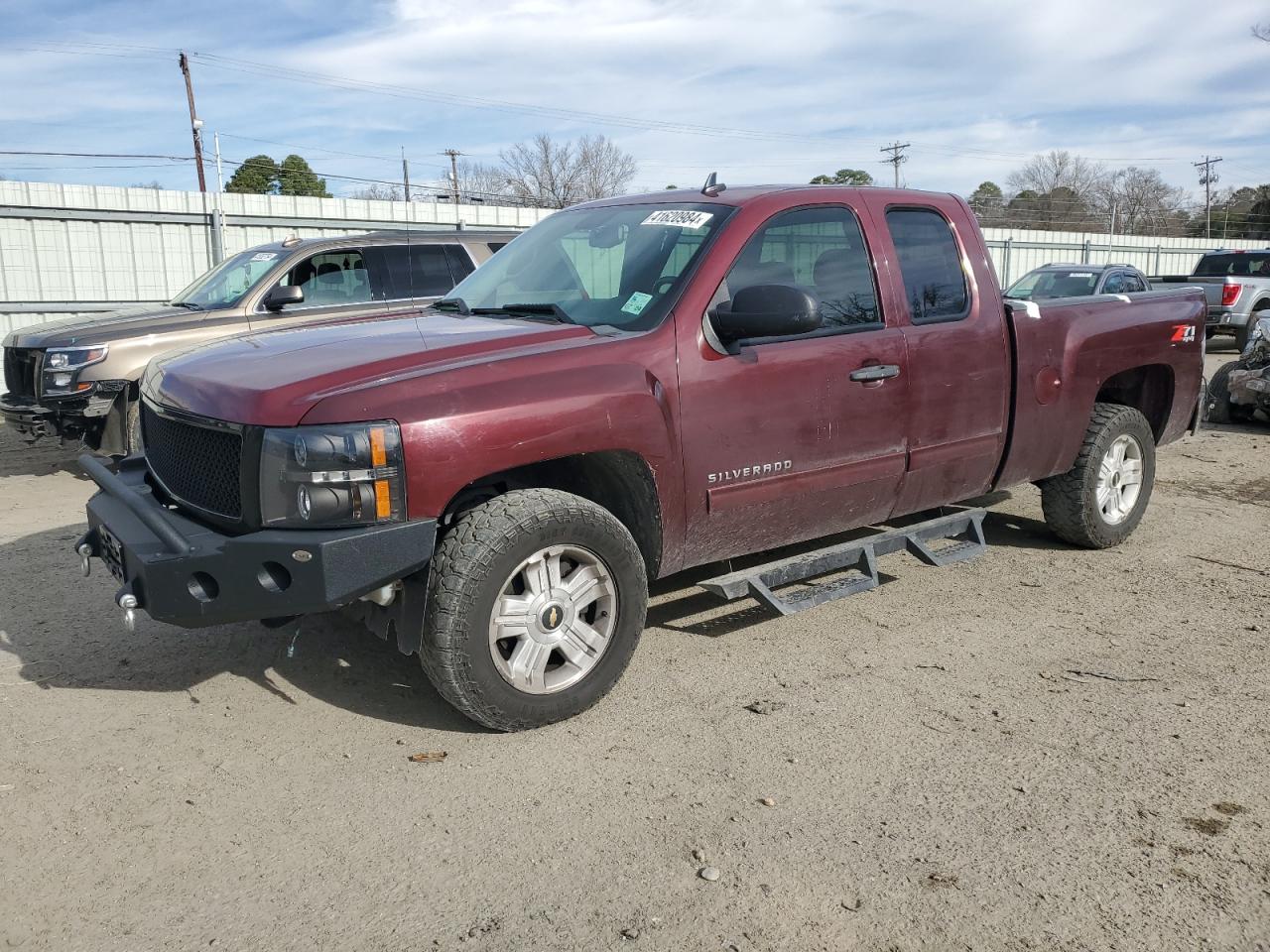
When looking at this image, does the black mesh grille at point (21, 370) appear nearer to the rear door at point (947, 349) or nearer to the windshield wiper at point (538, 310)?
the windshield wiper at point (538, 310)

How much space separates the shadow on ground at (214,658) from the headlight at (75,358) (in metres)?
3.14

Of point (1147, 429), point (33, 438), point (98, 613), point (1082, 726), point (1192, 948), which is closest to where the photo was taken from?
point (1192, 948)

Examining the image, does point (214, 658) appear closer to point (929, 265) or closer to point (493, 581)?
point (493, 581)

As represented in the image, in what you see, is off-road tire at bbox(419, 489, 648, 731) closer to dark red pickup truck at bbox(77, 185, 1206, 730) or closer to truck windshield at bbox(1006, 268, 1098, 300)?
dark red pickup truck at bbox(77, 185, 1206, 730)

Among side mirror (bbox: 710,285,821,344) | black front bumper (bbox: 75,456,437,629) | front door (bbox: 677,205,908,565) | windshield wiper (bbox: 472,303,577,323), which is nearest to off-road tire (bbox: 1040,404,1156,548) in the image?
front door (bbox: 677,205,908,565)

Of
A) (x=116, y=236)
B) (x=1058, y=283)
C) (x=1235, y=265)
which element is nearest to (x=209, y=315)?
(x=116, y=236)

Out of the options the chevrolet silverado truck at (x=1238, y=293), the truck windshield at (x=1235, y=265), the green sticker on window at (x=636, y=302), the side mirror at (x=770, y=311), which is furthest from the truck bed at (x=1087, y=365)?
the truck windshield at (x=1235, y=265)

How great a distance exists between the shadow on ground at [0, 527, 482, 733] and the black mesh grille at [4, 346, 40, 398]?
3.76 meters

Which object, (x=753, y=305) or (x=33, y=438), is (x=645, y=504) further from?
(x=33, y=438)

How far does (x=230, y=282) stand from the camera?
8812 millimetres

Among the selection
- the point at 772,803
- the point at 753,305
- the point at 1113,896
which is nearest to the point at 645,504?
the point at 753,305

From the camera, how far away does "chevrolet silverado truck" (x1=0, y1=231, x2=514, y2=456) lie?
7.75 metres

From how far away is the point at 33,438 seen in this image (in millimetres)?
8188

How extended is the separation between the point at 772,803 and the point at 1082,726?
4.26 feet
